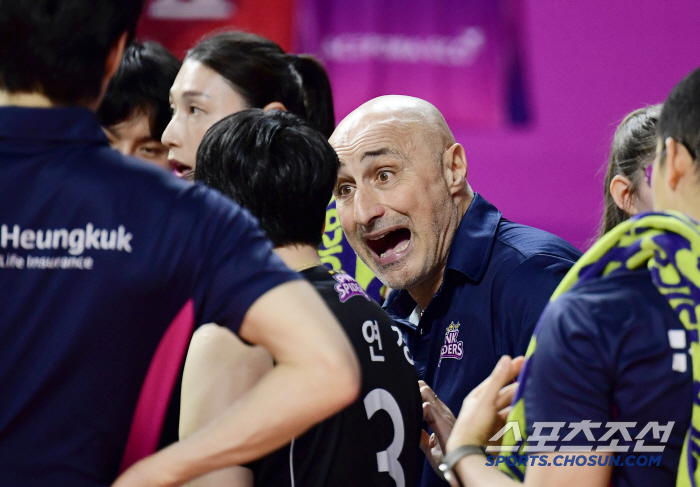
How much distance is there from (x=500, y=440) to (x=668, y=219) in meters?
0.53

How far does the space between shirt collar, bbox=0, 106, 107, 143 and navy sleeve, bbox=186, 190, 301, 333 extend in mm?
187

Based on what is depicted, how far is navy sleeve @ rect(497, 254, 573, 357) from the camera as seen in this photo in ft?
6.16

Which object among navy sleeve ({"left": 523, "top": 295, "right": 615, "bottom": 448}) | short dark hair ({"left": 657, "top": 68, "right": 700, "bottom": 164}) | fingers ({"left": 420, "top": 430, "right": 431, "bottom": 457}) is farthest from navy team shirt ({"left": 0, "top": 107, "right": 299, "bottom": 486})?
fingers ({"left": 420, "top": 430, "right": 431, "bottom": 457})

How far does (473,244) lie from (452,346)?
305 millimetres

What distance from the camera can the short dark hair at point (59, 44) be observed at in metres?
0.99

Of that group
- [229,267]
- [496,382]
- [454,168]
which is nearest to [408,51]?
[454,168]

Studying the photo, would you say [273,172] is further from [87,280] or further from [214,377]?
[87,280]

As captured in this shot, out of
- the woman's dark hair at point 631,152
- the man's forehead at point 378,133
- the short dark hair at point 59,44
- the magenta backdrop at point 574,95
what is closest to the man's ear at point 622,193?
the woman's dark hair at point 631,152

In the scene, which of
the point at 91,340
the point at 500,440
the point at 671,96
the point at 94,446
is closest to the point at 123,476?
the point at 94,446

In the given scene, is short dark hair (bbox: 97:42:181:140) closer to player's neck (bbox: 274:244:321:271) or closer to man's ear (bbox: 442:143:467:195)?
man's ear (bbox: 442:143:467:195)

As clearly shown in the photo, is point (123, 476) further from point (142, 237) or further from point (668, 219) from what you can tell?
point (668, 219)

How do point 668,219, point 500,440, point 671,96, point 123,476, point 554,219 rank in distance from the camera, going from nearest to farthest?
point 123,476, point 668,219, point 671,96, point 500,440, point 554,219

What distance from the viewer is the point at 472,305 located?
2.02 m

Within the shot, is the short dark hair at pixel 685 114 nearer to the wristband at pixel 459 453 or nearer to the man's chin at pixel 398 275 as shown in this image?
the wristband at pixel 459 453
